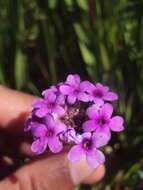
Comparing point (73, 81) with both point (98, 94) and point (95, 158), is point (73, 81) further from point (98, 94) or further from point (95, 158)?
point (95, 158)

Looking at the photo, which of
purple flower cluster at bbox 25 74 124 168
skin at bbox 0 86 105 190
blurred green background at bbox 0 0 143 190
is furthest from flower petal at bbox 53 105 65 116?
blurred green background at bbox 0 0 143 190

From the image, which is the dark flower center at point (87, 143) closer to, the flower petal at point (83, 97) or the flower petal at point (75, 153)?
the flower petal at point (75, 153)

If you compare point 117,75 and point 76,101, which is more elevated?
point 117,75

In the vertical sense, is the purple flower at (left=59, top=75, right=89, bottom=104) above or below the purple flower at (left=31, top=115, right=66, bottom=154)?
above

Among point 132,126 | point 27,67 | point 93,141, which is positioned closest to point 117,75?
point 132,126

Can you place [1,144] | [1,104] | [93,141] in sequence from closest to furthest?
[93,141] → [1,104] → [1,144]

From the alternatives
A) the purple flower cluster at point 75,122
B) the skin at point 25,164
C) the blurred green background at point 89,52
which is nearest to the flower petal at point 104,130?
the purple flower cluster at point 75,122

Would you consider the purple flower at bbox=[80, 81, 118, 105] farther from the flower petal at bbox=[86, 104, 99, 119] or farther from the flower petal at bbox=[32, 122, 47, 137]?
the flower petal at bbox=[32, 122, 47, 137]

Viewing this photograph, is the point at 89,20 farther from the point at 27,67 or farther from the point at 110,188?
the point at 110,188
